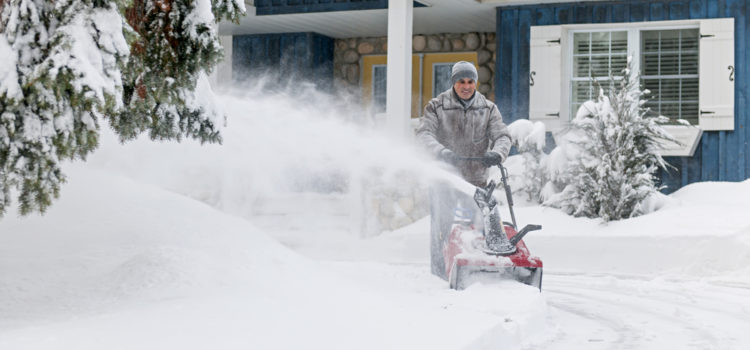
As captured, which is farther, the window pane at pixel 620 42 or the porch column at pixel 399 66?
the window pane at pixel 620 42

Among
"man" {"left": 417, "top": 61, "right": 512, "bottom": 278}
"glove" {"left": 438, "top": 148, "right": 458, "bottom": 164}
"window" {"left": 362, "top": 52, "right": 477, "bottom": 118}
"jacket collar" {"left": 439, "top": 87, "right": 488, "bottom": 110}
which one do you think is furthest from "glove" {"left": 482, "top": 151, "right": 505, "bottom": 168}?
"window" {"left": 362, "top": 52, "right": 477, "bottom": 118}

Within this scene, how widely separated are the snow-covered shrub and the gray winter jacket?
16.8ft

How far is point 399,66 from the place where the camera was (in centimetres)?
1223

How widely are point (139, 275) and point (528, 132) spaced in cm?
748

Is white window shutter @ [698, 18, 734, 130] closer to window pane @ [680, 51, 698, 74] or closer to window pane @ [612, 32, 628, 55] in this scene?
window pane @ [680, 51, 698, 74]

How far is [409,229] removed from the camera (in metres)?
12.0

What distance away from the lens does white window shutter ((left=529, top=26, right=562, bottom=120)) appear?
13352 mm

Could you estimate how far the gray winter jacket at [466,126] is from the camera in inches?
274

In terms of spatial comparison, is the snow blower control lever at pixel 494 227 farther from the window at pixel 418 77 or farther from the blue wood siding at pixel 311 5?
the window at pixel 418 77

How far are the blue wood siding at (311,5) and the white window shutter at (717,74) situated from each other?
152 inches

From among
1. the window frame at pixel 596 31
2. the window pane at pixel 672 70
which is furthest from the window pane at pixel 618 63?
the window pane at pixel 672 70

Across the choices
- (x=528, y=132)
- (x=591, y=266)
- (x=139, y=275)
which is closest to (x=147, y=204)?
(x=139, y=275)

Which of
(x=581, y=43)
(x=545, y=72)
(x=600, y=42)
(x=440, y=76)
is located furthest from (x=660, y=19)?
(x=440, y=76)

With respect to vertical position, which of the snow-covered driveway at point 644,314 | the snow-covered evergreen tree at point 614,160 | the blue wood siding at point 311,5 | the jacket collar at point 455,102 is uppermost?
the blue wood siding at point 311,5
